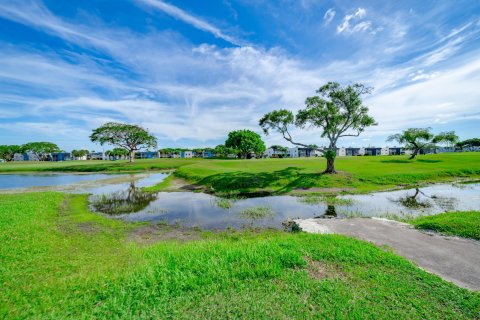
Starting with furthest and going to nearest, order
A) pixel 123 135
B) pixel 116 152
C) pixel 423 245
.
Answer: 1. pixel 116 152
2. pixel 123 135
3. pixel 423 245

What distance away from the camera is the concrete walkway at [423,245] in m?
6.82

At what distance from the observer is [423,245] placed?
8.94 meters

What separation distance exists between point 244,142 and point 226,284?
303 ft

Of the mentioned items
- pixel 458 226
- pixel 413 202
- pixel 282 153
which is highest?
pixel 282 153

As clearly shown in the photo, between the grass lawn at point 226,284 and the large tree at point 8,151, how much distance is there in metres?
176

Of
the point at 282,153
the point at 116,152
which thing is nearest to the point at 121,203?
the point at 282,153

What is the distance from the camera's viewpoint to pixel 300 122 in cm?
3409

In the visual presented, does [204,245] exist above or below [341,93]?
below

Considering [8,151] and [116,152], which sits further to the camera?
[116,152]

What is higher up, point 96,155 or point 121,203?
point 96,155

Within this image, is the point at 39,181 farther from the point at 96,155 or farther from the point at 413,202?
the point at 96,155

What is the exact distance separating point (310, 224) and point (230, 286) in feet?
27.0

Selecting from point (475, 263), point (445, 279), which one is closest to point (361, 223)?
point (475, 263)

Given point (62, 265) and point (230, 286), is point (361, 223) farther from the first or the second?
point (62, 265)
